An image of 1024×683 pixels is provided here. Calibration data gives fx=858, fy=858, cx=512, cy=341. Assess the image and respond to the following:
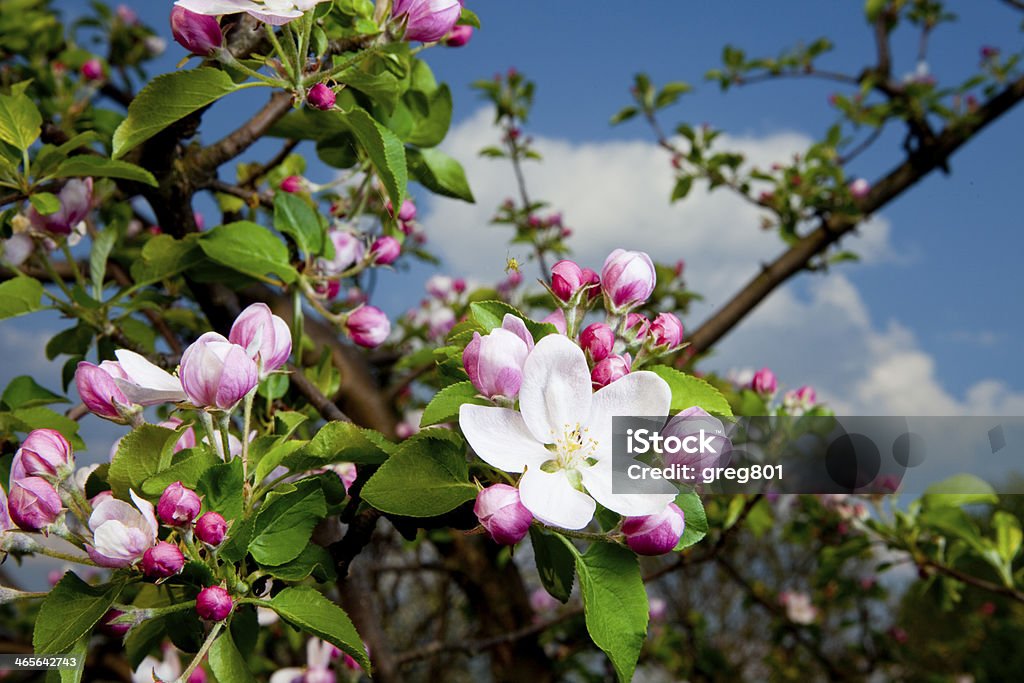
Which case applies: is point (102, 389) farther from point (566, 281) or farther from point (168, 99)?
point (566, 281)

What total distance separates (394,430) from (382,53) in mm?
1076

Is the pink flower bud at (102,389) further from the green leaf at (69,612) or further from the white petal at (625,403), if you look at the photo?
the white petal at (625,403)

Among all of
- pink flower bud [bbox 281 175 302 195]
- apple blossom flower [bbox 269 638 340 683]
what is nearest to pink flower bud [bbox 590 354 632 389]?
pink flower bud [bbox 281 175 302 195]

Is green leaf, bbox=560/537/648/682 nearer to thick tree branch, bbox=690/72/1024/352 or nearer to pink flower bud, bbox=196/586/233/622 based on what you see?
pink flower bud, bbox=196/586/233/622

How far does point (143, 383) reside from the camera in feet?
2.43

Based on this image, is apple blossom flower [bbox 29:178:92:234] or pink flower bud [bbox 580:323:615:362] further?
apple blossom flower [bbox 29:178:92:234]

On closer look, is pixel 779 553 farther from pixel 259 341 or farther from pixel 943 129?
pixel 259 341

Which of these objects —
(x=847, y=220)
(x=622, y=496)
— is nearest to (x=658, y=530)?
(x=622, y=496)

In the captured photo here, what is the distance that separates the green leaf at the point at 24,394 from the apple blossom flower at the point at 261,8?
58 centimetres

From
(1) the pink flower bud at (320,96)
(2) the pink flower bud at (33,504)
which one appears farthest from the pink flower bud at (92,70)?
(2) the pink flower bud at (33,504)

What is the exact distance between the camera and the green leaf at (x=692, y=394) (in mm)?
702

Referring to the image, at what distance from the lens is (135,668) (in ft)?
3.06

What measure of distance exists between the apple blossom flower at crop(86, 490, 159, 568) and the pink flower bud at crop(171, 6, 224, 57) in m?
0.42

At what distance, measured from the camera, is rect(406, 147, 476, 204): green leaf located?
1.12 meters
